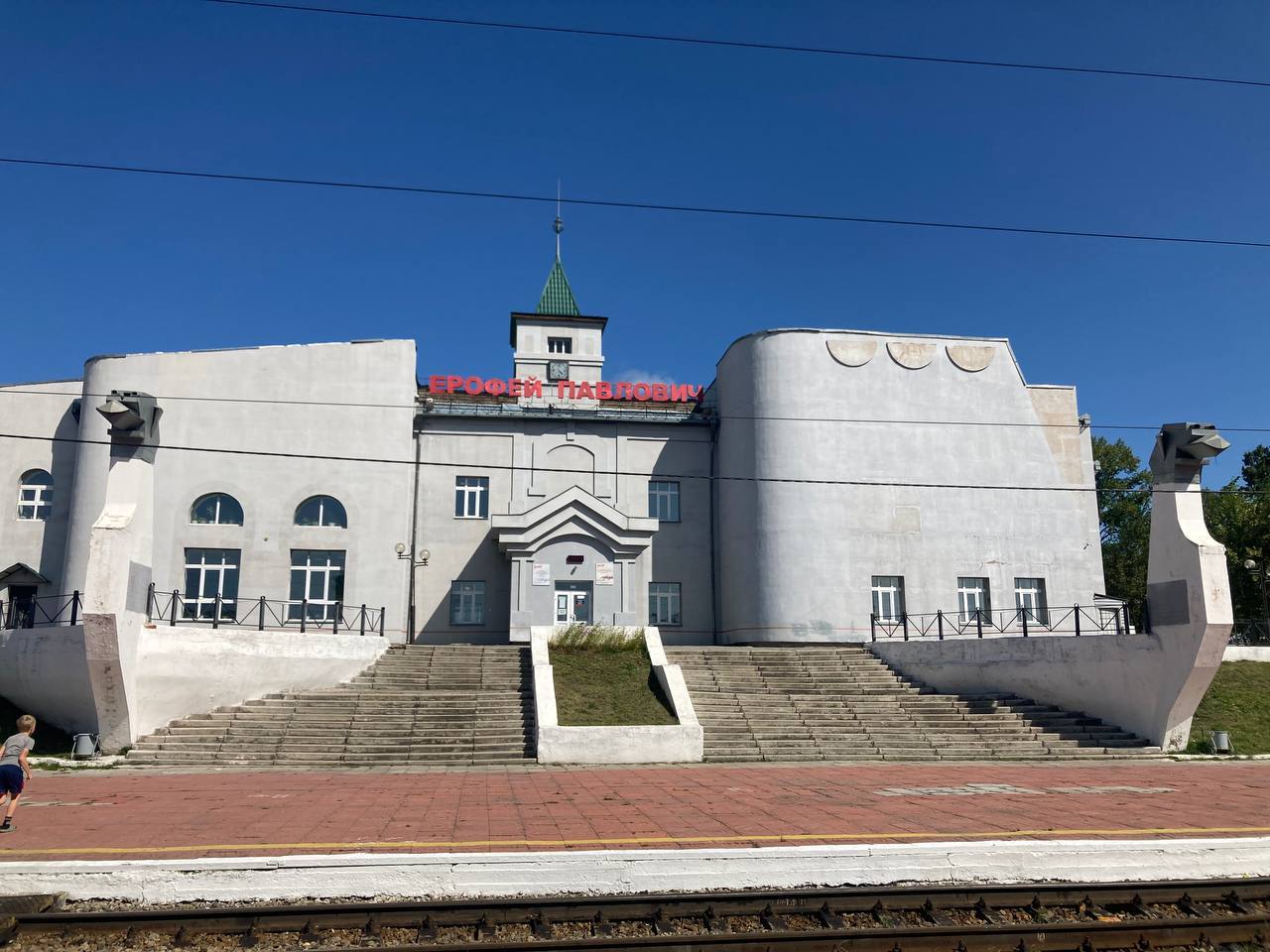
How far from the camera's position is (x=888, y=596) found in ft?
106

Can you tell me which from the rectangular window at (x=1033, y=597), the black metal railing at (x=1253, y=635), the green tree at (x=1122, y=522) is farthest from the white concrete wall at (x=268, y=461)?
the green tree at (x=1122, y=522)

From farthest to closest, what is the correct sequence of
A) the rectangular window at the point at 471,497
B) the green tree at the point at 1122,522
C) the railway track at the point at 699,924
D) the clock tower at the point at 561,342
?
the green tree at the point at 1122,522 < the clock tower at the point at 561,342 < the rectangular window at the point at 471,497 < the railway track at the point at 699,924

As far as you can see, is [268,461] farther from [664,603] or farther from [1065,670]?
[1065,670]

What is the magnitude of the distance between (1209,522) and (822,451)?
27.3 metres

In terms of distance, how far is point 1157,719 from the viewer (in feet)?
66.4

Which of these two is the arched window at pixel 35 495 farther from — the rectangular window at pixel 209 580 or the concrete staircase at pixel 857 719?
the concrete staircase at pixel 857 719

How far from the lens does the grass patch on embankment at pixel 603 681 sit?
66.4ft

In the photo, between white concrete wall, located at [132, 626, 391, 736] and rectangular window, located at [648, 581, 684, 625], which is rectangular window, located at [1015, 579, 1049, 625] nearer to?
rectangular window, located at [648, 581, 684, 625]

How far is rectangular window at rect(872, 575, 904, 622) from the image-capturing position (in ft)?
105

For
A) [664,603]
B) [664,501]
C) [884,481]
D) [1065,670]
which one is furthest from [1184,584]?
[664,501]

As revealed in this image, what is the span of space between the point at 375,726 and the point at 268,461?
14330 millimetres

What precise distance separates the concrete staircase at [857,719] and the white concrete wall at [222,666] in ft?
29.9

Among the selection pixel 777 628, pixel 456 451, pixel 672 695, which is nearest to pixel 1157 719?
pixel 672 695

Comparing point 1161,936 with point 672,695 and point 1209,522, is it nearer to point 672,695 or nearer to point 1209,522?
point 672,695
